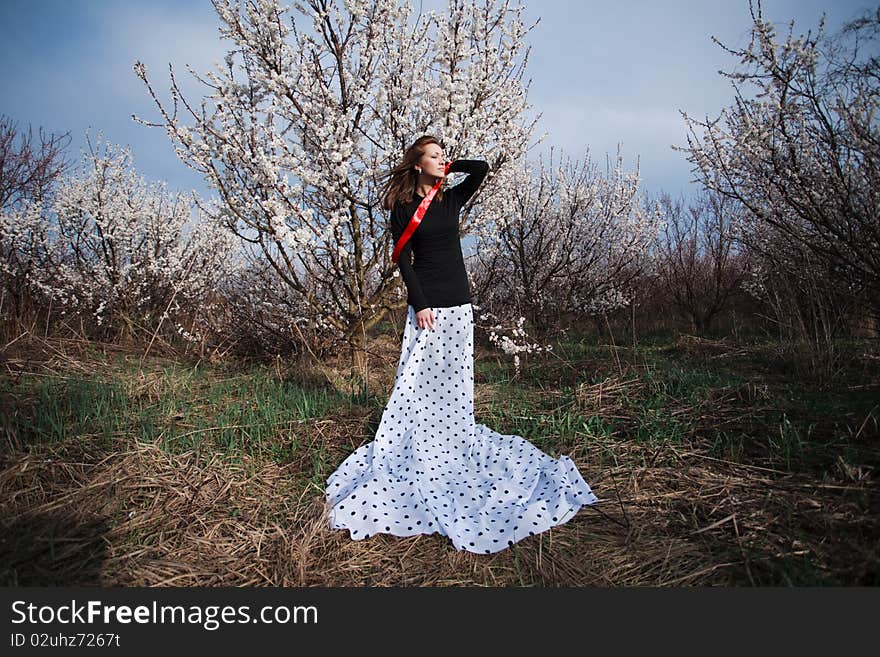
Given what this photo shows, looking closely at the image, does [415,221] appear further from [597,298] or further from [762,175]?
[597,298]

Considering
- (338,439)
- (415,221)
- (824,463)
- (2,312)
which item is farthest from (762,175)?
(2,312)

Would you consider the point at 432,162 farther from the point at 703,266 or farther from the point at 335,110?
the point at 703,266

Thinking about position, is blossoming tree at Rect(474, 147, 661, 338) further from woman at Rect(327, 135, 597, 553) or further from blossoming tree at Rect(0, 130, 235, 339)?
blossoming tree at Rect(0, 130, 235, 339)

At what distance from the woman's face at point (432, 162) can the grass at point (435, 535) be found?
1755 millimetres

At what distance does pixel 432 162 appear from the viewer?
8.83 ft

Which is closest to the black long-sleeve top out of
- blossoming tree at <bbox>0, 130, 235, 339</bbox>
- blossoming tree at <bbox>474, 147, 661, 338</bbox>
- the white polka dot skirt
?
the white polka dot skirt

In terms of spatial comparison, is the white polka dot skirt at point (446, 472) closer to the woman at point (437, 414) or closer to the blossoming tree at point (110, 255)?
the woman at point (437, 414)

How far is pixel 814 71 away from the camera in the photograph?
10.2ft

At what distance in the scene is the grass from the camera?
1.71 meters

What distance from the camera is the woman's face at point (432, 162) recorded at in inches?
106

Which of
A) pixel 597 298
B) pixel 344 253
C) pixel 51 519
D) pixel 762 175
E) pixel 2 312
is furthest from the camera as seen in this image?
pixel 597 298

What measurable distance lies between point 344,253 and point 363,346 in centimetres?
109

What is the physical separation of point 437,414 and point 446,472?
0.36m

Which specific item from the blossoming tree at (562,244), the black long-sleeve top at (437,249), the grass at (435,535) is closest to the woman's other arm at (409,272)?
the black long-sleeve top at (437,249)
